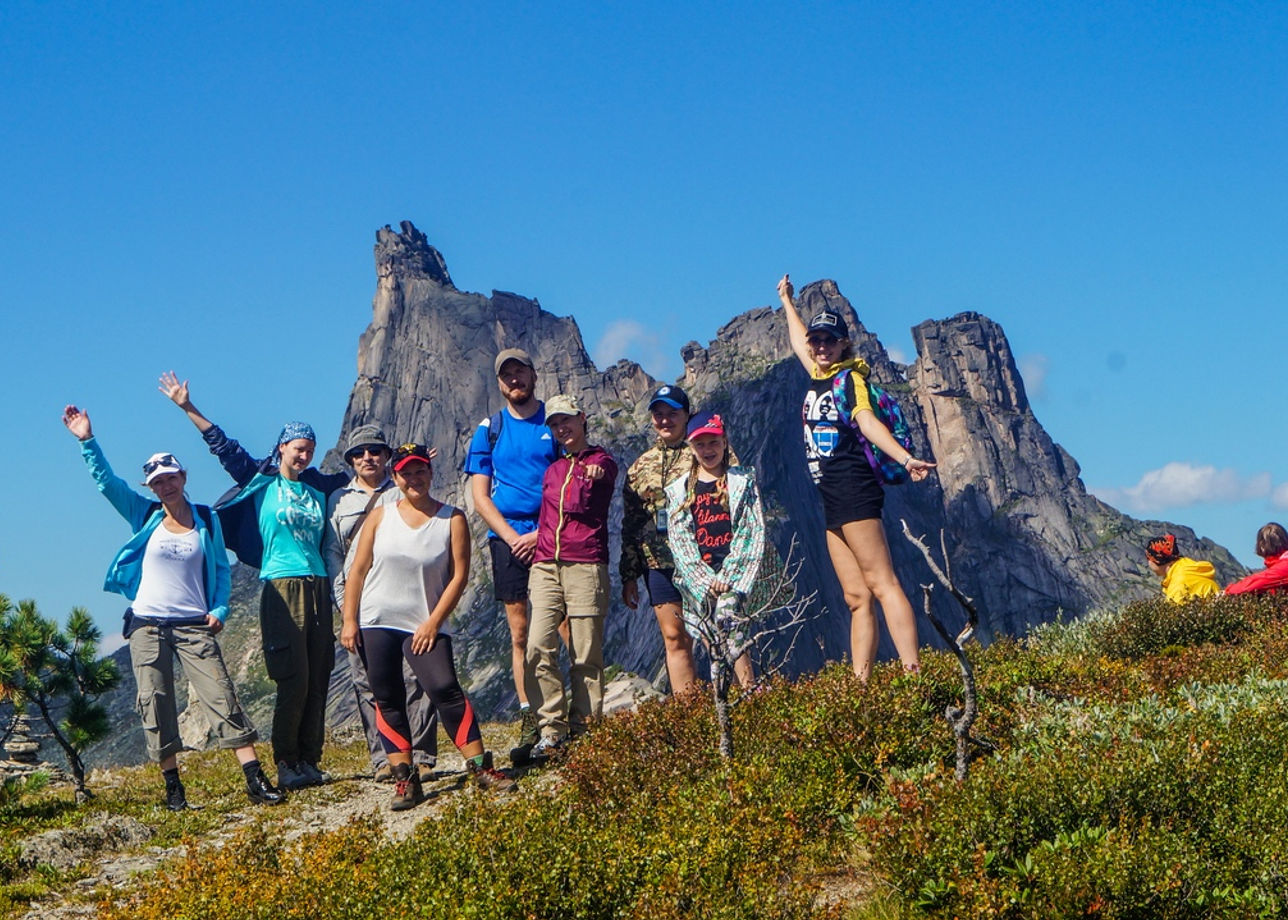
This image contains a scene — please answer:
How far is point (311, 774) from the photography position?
1145cm

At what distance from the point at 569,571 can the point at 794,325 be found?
312 centimetres

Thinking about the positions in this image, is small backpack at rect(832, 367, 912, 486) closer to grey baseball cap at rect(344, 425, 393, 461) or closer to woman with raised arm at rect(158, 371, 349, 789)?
grey baseball cap at rect(344, 425, 393, 461)

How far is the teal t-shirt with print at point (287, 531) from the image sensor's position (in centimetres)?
1109

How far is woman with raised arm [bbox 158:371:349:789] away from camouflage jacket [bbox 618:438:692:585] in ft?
10.5

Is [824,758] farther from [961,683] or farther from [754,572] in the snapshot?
[754,572]

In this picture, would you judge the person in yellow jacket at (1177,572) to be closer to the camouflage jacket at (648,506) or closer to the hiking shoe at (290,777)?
the camouflage jacket at (648,506)

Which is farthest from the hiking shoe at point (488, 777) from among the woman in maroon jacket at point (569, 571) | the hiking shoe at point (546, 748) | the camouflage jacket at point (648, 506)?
the camouflage jacket at point (648, 506)

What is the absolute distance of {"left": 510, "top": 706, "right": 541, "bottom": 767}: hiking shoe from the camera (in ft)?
34.0

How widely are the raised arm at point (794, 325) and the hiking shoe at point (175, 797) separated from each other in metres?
6.90

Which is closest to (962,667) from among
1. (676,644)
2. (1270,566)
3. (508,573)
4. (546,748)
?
(676,644)

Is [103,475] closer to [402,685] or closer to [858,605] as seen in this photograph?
[402,685]

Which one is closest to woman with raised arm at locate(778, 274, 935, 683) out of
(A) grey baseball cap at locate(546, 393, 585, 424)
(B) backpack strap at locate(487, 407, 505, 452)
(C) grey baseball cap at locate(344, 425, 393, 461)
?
(A) grey baseball cap at locate(546, 393, 585, 424)

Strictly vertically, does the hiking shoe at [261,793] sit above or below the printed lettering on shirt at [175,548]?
below

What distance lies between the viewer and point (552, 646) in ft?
32.7
